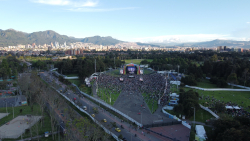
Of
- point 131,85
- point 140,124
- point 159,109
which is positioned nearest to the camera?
point 140,124

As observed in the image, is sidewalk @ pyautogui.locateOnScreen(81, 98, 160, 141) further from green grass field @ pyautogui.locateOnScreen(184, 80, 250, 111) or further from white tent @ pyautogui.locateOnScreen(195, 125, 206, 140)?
green grass field @ pyautogui.locateOnScreen(184, 80, 250, 111)

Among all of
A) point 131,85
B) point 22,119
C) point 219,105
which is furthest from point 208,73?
point 22,119

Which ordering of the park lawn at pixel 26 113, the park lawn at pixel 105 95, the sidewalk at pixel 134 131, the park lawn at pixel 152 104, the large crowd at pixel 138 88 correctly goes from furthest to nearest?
the large crowd at pixel 138 88, the park lawn at pixel 105 95, the park lawn at pixel 152 104, the park lawn at pixel 26 113, the sidewalk at pixel 134 131

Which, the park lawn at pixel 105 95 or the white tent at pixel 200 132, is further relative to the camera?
the park lawn at pixel 105 95

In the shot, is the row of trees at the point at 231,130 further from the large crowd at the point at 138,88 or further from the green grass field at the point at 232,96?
Result: the large crowd at the point at 138,88

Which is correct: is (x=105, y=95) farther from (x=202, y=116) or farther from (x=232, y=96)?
(x=232, y=96)

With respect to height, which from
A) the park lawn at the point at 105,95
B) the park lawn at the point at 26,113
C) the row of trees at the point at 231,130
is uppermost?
the row of trees at the point at 231,130

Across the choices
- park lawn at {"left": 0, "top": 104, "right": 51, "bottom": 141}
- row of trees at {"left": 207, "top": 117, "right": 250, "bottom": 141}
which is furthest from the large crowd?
park lawn at {"left": 0, "top": 104, "right": 51, "bottom": 141}

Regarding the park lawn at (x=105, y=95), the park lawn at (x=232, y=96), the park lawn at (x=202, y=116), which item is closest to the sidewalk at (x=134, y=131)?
the park lawn at (x=105, y=95)

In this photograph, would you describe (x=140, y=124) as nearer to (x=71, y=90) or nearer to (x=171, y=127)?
(x=171, y=127)

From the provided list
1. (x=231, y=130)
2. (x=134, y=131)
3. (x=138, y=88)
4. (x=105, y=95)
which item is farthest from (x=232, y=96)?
(x=105, y=95)

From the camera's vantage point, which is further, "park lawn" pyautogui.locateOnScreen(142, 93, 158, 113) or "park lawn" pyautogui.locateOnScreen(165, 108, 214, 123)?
"park lawn" pyautogui.locateOnScreen(142, 93, 158, 113)
